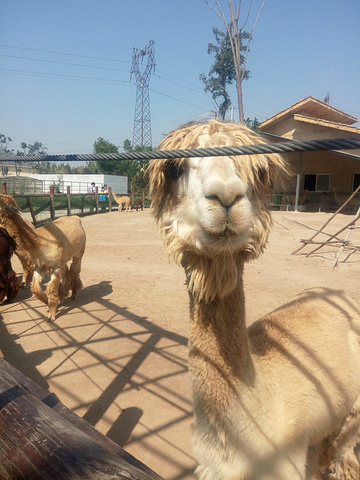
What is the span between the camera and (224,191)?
1274 mm

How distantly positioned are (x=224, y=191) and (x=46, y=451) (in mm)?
1089

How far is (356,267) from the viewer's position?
8961 mm

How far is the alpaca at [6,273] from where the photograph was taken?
662 centimetres

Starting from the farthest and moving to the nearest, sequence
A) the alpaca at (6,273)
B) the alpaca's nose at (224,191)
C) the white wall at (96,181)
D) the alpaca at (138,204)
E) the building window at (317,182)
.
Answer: the white wall at (96,181)
the alpaca at (138,204)
the building window at (317,182)
the alpaca at (6,273)
the alpaca's nose at (224,191)

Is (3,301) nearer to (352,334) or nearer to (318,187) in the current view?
(352,334)

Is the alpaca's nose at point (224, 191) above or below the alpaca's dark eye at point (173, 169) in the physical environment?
below

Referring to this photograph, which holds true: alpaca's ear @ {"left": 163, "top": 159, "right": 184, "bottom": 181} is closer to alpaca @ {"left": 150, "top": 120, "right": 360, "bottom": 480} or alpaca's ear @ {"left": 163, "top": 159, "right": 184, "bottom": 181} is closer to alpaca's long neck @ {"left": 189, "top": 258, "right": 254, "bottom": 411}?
alpaca @ {"left": 150, "top": 120, "right": 360, "bottom": 480}

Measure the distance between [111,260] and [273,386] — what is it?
9082mm

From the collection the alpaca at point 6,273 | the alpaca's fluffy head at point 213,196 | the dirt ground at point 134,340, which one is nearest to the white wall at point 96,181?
the dirt ground at point 134,340

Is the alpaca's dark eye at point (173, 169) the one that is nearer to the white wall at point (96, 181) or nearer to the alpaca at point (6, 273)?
the alpaca at point (6, 273)

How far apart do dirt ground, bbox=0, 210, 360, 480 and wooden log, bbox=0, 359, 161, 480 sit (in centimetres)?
178

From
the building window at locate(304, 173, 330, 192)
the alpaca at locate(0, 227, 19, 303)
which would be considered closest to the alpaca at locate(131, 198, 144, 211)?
the building window at locate(304, 173, 330, 192)

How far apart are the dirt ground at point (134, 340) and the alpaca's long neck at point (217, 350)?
5.22 feet

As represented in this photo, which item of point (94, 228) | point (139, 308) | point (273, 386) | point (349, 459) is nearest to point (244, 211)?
point (273, 386)
